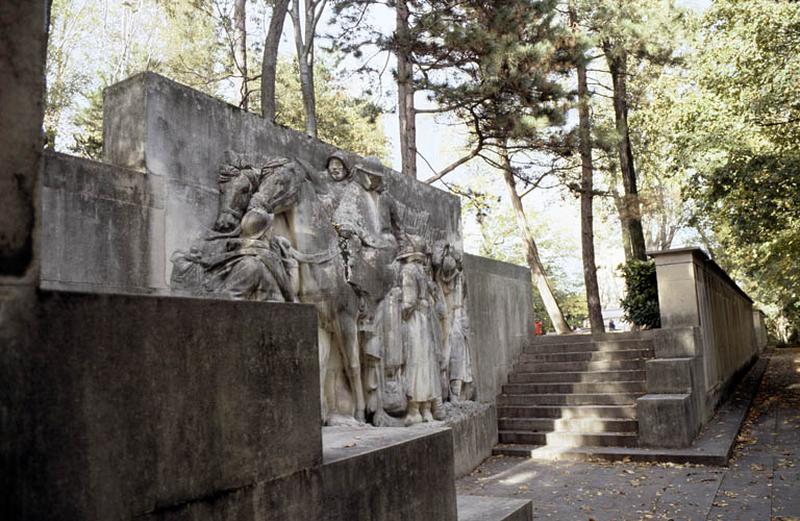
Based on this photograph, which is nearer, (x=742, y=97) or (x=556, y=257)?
(x=742, y=97)

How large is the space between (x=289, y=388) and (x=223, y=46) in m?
21.0

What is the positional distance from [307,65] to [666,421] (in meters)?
12.5

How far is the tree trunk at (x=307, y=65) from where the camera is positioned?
52.8ft

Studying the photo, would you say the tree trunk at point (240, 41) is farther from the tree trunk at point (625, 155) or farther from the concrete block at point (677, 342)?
the concrete block at point (677, 342)

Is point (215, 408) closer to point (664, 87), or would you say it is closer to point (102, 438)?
point (102, 438)

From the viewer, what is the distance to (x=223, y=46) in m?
21.2

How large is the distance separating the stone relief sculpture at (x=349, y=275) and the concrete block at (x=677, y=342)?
119 inches

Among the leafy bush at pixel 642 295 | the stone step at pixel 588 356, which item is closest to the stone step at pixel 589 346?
the stone step at pixel 588 356

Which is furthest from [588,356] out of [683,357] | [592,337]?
[683,357]

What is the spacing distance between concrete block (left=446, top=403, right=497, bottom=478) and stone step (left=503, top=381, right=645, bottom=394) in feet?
4.12

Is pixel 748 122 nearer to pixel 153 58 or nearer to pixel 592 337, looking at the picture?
pixel 592 337

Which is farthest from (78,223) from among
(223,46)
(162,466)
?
(223,46)

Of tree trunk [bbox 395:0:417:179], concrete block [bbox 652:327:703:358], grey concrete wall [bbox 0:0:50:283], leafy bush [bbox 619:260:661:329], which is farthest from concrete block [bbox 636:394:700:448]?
grey concrete wall [bbox 0:0:50:283]

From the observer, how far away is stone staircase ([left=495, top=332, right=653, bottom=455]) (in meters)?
9.32
